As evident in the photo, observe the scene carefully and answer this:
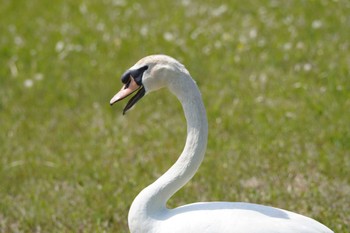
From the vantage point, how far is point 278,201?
5.24 meters

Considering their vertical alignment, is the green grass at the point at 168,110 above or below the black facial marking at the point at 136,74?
below

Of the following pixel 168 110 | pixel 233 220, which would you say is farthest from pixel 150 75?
pixel 168 110

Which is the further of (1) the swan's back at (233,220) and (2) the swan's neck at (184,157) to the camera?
(2) the swan's neck at (184,157)

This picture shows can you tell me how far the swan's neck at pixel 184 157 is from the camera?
12.7 ft

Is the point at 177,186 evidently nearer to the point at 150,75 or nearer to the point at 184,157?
the point at 184,157

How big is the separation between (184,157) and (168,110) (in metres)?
2.99

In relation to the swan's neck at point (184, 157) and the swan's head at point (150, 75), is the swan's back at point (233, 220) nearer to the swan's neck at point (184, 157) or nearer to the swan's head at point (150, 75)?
the swan's neck at point (184, 157)

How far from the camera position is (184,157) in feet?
13.1

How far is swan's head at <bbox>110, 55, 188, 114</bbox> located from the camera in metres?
3.87

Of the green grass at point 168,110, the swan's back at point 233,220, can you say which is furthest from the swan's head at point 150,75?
the green grass at point 168,110

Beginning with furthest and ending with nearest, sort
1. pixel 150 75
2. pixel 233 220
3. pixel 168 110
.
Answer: pixel 168 110
pixel 150 75
pixel 233 220

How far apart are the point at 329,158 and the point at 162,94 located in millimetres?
2119

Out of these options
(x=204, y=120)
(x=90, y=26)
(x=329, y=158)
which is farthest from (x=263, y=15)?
(x=204, y=120)

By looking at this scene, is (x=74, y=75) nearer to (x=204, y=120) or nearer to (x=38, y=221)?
(x=38, y=221)
